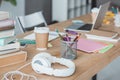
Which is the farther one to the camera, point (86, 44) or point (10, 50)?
point (86, 44)

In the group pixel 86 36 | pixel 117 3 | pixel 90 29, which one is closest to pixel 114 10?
pixel 117 3

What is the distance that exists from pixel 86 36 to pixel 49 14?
260 centimetres

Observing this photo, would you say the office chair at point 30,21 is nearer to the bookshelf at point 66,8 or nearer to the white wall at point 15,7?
the white wall at point 15,7

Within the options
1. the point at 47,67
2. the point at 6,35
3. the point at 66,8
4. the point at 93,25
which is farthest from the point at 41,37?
the point at 66,8

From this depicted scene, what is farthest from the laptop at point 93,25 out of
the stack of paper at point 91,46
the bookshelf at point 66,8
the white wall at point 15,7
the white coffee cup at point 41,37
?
the bookshelf at point 66,8

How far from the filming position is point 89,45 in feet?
5.47

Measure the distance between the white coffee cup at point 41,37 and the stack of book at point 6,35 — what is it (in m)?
0.20

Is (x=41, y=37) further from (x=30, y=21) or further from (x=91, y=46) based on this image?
(x=30, y=21)

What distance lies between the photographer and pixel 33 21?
248cm

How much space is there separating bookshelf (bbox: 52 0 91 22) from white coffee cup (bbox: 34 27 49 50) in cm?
260

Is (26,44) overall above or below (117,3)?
below

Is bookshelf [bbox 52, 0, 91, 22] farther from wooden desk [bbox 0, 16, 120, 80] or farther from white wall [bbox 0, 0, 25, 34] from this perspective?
wooden desk [bbox 0, 16, 120, 80]

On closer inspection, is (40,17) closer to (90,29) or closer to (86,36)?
(90,29)

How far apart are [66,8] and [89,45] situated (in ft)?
8.21
